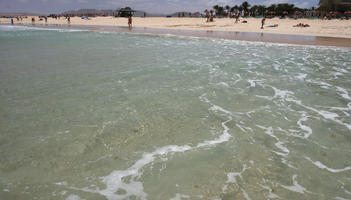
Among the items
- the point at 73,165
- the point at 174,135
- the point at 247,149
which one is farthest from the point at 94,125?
the point at 247,149

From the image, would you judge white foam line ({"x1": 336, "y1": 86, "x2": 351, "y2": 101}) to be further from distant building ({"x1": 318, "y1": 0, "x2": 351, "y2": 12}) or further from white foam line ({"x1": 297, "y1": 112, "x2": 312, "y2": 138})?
distant building ({"x1": 318, "y1": 0, "x2": 351, "y2": 12})

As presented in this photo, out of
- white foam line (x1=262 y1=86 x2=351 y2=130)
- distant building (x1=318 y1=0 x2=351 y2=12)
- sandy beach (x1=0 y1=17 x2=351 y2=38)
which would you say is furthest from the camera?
distant building (x1=318 y1=0 x2=351 y2=12)

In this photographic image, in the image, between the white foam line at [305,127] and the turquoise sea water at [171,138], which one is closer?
the turquoise sea water at [171,138]

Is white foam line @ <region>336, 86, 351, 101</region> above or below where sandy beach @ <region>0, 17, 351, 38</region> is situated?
below

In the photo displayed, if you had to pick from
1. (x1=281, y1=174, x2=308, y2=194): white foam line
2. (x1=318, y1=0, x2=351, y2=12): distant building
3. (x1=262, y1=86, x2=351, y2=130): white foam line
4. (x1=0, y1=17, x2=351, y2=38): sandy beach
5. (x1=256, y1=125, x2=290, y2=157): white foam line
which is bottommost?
(x1=281, y1=174, x2=308, y2=194): white foam line

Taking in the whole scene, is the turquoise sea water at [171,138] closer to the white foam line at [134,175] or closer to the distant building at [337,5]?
the white foam line at [134,175]

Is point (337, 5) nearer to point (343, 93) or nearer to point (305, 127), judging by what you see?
point (343, 93)

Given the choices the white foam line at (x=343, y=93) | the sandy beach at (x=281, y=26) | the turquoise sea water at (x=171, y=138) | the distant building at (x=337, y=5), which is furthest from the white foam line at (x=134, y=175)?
the distant building at (x=337, y=5)

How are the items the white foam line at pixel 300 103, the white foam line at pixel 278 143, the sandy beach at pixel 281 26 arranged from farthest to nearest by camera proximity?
the sandy beach at pixel 281 26
the white foam line at pixel 300 103
the white foam line at pixel 278 143

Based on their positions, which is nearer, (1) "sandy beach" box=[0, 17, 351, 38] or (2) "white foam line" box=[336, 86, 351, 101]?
(2) "white foam line" box=[336, 86, 351, 101]

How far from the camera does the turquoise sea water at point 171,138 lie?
2918 mm

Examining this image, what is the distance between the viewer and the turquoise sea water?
292cm

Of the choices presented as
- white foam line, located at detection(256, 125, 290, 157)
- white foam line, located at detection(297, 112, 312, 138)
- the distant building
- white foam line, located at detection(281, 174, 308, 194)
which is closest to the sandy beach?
the distant building

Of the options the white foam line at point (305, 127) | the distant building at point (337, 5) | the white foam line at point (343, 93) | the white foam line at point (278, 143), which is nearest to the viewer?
the white foam line at point (278, 143)
